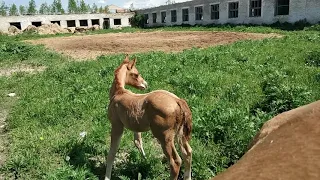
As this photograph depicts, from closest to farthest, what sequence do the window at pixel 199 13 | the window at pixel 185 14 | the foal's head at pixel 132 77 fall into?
the foal's head at pixel 132 77 → the window at pixel 199 13 → the window at pixel 185 14

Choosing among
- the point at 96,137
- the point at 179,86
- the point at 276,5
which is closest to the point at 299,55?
the point at 179,86

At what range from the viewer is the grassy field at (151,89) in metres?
4.86

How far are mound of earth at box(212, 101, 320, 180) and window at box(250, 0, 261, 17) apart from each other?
3562 centimetres

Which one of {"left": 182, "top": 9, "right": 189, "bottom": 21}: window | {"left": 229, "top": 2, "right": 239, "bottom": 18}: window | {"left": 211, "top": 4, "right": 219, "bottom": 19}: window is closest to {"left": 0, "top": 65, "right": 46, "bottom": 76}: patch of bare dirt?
{"left": 229, "top": 2, "right": 239, "bottom": 18}: window

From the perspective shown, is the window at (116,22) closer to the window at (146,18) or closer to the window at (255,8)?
the window at (146,18)

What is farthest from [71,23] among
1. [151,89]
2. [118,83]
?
[118,83]

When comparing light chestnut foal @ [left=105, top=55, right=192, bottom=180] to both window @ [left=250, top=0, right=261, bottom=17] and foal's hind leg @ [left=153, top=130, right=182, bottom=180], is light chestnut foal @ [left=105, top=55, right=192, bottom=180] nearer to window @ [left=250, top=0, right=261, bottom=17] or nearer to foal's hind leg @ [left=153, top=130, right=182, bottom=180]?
foal's hind leg @ [left=153, top=130, right=182, bottom=180]

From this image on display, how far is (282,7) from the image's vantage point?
32094 millimetres

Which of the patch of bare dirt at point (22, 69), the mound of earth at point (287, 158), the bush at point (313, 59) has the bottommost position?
the patch of bare dirt at point (22, 69)

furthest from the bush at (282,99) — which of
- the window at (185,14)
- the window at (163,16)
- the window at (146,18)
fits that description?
the window at (146,18)

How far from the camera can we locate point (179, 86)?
27.3 feet

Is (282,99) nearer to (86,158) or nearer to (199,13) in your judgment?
(86,158)

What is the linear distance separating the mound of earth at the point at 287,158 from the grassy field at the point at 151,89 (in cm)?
291

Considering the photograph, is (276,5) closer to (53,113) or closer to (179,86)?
(179,86)
